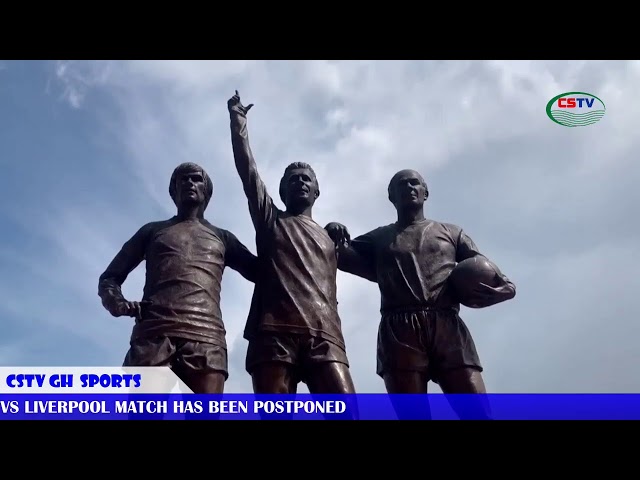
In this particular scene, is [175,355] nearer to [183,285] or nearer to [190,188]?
[183,285]

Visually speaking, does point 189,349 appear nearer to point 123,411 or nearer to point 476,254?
point 123,411

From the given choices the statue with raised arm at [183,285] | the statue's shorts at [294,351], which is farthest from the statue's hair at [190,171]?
the statue's shorts at [294,351]

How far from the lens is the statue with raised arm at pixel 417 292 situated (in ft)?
31.1

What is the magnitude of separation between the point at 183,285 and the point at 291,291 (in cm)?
109

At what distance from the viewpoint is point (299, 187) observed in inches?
410

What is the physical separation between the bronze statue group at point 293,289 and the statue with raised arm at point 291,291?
13 mm

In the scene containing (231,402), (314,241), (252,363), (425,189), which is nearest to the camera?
(231,402)

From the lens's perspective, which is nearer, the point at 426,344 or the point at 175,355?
the point at 175,355

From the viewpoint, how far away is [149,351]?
891 centimetres

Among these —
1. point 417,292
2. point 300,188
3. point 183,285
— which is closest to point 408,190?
point 300,188

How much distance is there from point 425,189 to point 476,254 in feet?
3.25

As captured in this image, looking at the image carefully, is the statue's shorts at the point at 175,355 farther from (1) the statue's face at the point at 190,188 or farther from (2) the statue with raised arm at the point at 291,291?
(1) the statue's face at the point at 190,188

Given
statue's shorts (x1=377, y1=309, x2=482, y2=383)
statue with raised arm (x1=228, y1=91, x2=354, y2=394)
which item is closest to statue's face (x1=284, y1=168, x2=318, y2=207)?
statue with raised arm (x1=228, y1=91, x2=354, y2=394)

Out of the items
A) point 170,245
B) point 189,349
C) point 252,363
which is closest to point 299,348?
point 252,363
